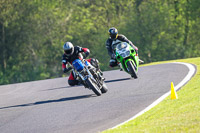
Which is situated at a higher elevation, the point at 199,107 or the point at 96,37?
the point at 199,107

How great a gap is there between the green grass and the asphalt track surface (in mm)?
524

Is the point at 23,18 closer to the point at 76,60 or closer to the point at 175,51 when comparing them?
the point at 175,51

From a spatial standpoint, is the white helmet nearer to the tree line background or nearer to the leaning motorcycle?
the leaning motorcycle

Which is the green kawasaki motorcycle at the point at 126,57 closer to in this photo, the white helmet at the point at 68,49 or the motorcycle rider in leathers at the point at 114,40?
the motorcycle rider in leathers at the point at 114,40

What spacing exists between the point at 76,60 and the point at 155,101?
3.02 m

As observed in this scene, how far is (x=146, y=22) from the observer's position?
169 feet

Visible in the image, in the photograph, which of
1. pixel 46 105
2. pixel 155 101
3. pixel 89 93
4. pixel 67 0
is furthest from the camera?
pixel 67 0

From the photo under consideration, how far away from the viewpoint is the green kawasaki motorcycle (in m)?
14.5

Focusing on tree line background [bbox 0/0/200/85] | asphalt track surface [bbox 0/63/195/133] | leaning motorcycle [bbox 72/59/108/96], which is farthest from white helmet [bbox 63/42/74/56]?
tree line background [bbox 0/0/200/85]

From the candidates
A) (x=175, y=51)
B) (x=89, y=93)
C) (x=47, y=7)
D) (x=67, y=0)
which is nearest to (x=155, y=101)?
(x=89, y=93)

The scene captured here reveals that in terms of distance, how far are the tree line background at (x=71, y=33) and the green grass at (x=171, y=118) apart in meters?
39.7

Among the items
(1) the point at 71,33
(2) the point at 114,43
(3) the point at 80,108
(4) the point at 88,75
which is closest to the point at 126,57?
(2) the point at 114,43

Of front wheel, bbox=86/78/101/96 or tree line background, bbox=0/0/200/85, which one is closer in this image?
front wheel, bbox=86/78/101/96

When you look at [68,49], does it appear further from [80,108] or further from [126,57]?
[126,57]
